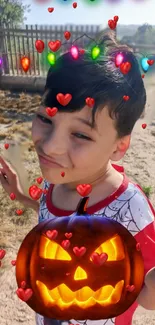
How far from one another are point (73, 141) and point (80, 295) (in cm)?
35

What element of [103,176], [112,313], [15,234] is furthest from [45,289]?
[15,234]

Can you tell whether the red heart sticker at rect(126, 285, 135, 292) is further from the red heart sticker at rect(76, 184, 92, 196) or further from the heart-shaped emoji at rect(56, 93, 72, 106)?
the heart-shaped emoji at rect(56, 93, 72, 106)

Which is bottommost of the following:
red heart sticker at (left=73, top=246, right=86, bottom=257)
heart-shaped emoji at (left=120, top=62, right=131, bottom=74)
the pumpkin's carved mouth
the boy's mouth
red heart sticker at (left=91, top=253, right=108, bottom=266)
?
the pumpkin's carved mouth

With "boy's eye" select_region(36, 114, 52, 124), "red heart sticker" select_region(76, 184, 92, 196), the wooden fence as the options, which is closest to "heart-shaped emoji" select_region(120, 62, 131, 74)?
"boy's eye" select_region(36, 114, 52, 124)

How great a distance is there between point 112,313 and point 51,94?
1.73 feet

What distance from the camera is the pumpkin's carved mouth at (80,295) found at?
35.1 inches

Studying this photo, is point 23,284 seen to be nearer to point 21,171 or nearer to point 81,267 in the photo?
point 81,267

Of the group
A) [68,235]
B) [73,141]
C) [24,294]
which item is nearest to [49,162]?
[73,141]

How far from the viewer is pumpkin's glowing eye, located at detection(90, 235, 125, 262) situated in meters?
0.89

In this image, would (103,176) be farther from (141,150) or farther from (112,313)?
(141,150)

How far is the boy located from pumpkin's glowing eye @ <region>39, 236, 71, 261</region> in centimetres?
16

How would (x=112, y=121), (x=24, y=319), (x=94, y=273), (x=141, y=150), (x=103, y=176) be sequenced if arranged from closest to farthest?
(x=94, y=273) → (x=112, y=121) → (x=103, y=176) → (x=24, y=319) → (x=141, y=150)

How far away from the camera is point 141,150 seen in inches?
175

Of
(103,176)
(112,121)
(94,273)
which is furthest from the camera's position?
(103,176)
